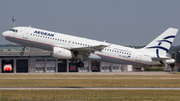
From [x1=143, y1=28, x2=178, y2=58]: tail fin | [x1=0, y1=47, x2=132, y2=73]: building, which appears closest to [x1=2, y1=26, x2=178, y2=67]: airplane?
[x1=143, y1=28, x2=178, y2=58]: tail fin

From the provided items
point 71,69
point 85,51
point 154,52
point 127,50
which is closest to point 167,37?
point 154,52

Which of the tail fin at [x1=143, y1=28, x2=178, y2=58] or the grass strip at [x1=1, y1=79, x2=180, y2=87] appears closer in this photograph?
the grass strip at [x1=1, y1=79, x2=180, y2=87]

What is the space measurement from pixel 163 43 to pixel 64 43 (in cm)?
2008

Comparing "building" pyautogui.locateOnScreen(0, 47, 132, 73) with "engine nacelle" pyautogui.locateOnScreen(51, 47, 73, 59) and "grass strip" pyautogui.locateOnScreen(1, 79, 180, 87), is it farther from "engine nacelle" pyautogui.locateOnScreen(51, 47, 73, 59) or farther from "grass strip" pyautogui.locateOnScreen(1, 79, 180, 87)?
"engine nacelle" pyautogui.locateOnScreen(51, 47, 73, 59)

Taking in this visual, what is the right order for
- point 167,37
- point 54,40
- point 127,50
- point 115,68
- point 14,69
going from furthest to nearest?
point 115,68 < point 14,69 < point 167,37 < point 127,50 < point 54,40

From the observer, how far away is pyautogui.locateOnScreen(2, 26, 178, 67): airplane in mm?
47094

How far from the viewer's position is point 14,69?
98062mm

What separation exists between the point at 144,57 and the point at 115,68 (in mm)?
57361

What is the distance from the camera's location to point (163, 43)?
53.9 meters

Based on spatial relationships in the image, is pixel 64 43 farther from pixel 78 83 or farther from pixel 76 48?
pixel 78 83

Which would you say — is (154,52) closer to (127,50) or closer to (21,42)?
(127,50)

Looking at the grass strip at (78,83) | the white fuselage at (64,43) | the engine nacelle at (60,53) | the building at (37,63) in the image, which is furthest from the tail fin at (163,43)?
the building at (37,63)

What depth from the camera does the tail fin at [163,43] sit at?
53.0 metres

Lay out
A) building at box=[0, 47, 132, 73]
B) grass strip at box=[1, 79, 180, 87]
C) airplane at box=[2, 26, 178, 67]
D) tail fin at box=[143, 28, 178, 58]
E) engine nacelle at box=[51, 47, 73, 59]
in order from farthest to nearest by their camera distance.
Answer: building at box=[0, 47, 132, 73]
tail fin at box=[143, 28, 178, 58]
grass strip at box=[1, 79, 180, 87]
airplane at box=[2, 26, 178, 67]
engine nacelle at box=[51, 47, 73, 59]
